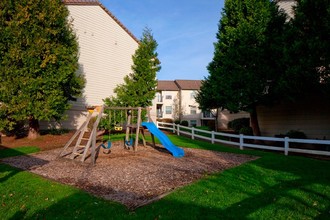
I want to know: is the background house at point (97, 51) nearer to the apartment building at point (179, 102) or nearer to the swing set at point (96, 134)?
the swing set at point (96, 134)

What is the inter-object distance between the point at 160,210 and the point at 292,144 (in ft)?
45.1

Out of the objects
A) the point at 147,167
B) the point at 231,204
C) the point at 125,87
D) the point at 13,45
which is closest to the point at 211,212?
the point at 231,204

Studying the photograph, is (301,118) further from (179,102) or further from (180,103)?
(179,102)

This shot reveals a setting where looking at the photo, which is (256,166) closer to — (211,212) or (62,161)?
(211,212)

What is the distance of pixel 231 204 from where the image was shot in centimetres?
689

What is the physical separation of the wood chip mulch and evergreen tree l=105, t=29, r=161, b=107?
973 cm

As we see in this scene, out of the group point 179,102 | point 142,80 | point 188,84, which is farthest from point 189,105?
point 142,80

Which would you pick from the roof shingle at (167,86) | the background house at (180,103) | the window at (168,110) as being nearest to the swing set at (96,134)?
the background house at (180,103)

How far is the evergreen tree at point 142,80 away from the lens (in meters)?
24.9

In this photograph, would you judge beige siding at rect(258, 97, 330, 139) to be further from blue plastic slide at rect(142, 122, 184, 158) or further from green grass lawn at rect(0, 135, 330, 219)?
blue plastic slide at rect(142, 122, 184, 158)

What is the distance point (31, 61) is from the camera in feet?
54.8

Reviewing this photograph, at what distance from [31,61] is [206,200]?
14.2 m

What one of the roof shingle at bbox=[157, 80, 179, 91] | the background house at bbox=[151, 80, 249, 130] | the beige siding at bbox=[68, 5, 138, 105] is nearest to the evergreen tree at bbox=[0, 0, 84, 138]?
the beige siding at bbox=[68, 5, 138, 105]

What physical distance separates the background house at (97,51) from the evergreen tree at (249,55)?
1177 centimetres
